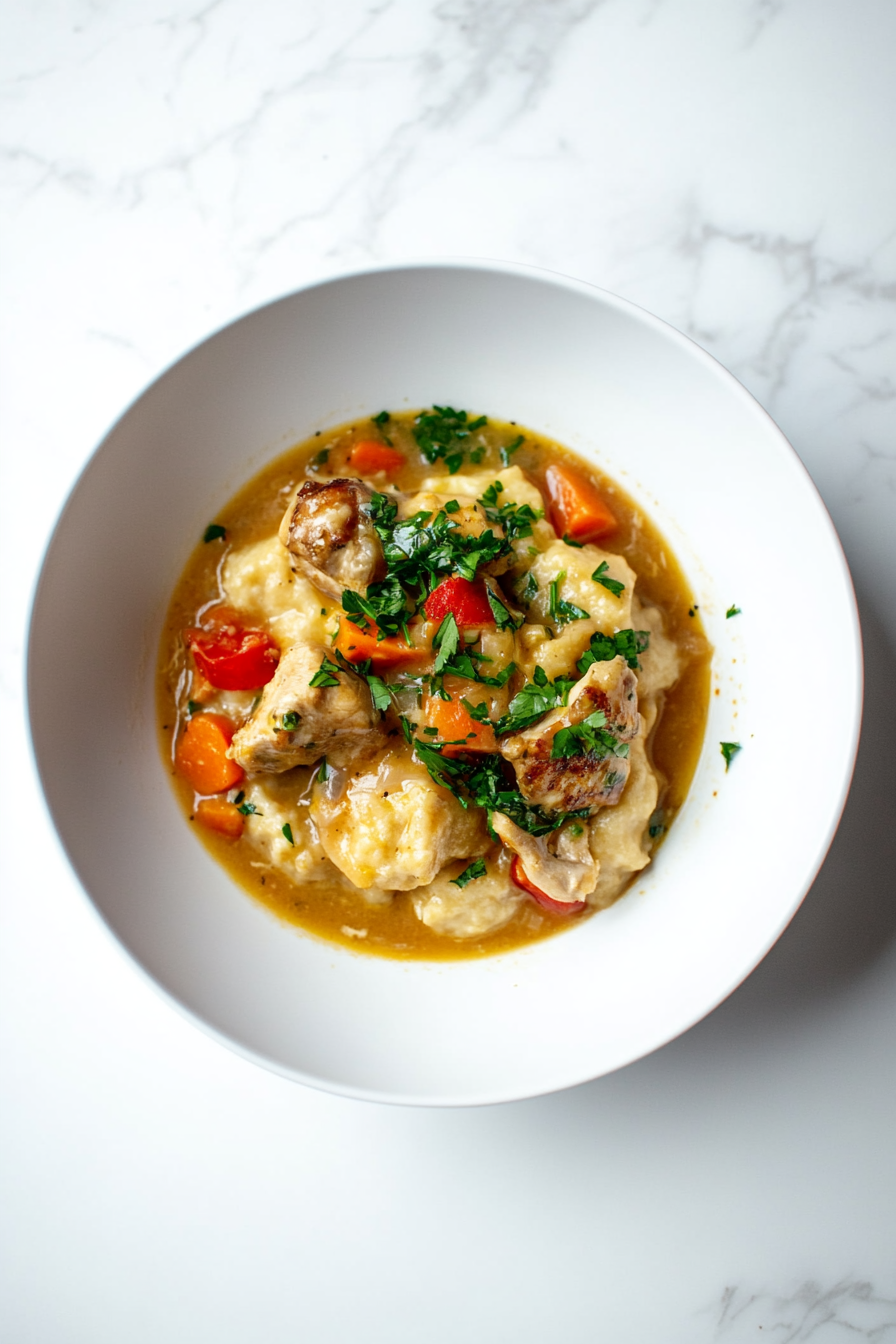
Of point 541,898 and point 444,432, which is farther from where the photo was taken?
point 444,432

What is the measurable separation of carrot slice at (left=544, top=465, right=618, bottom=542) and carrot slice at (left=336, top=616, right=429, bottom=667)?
0.96 meters

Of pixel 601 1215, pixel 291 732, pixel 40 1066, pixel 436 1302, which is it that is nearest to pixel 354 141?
pixel 291 732

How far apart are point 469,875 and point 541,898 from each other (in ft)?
1.11

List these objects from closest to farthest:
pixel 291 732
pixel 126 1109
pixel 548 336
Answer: pixel 291 732 → pixel 548 336 → pixel 126 1109

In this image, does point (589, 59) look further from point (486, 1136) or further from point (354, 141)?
point (486, 1136)

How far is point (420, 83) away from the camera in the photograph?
4492 millimetres

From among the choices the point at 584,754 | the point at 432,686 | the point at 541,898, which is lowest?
the point at 541,898

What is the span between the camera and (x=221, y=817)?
427 centimetres

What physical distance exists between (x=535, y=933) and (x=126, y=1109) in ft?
7.06

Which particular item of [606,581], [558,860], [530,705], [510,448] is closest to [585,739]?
[530,705]

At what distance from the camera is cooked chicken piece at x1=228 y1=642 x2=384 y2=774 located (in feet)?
12.4

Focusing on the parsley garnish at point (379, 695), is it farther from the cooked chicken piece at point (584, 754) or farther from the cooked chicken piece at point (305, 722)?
the cooked chicken piece at point (584, 754)

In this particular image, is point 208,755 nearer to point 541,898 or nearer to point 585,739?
point 541,898

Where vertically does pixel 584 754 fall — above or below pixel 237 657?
below
